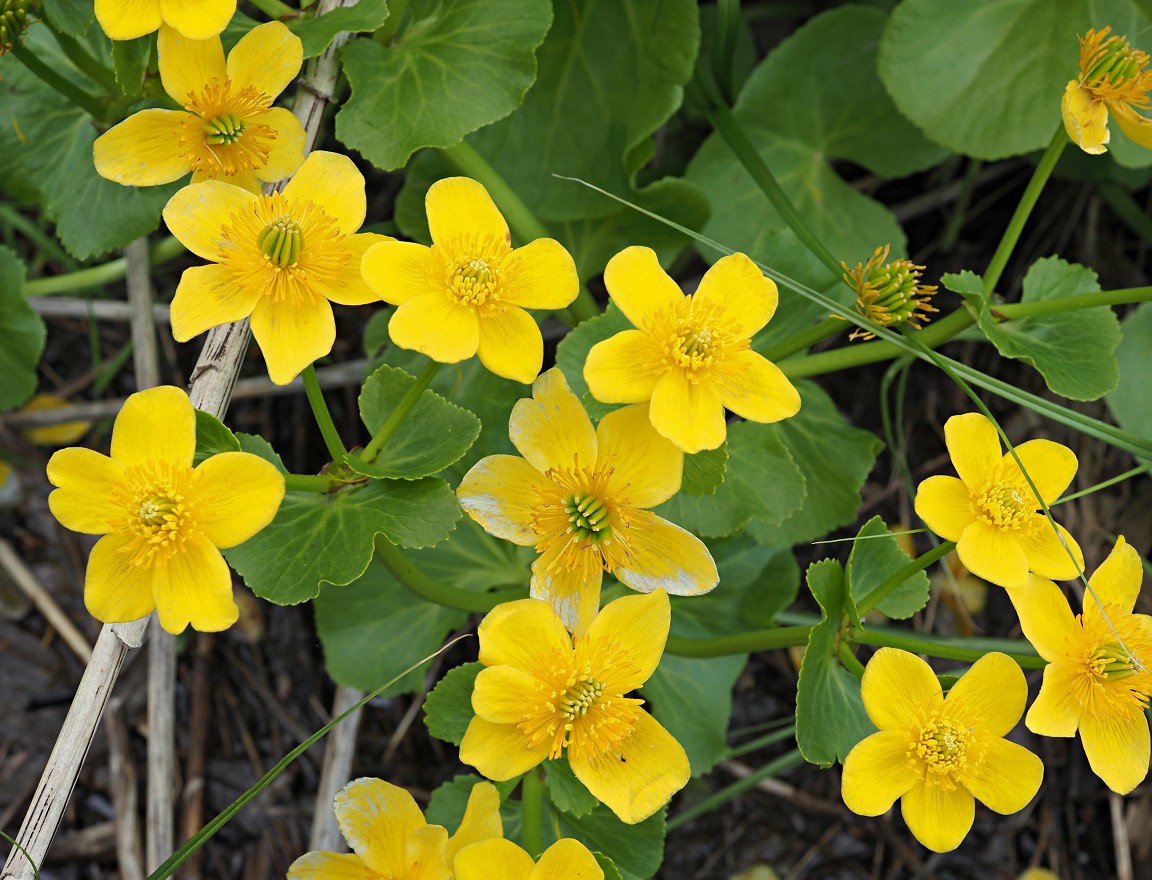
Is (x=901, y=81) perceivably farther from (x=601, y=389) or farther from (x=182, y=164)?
(x=182, y=164)

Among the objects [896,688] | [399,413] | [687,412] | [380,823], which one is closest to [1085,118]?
[687,412]

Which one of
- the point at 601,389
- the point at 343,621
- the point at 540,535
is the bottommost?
the point at 343,621

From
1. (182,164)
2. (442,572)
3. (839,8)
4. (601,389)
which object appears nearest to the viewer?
(601,389)

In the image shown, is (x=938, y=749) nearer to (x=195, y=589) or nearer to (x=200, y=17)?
(x=195, y=589)

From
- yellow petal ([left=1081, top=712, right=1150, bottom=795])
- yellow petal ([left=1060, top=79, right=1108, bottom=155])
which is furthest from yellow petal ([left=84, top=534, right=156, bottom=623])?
yellow petal ([left=1060, top=79, right=1108, bottom=155])

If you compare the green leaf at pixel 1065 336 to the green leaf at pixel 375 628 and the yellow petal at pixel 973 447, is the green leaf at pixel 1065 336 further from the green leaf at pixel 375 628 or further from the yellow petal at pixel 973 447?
the green leaf at pixel 375 628

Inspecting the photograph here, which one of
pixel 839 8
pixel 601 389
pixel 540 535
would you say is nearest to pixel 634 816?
pixel 540 535
